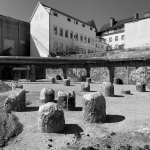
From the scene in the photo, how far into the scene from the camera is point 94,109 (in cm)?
553

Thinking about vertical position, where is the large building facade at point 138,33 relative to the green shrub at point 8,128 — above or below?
above

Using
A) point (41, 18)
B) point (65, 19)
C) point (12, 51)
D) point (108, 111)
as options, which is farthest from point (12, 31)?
point (108, 111)

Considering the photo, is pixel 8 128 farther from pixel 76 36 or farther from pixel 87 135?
pixel 76 36

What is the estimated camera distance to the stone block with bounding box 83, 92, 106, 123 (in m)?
5.52

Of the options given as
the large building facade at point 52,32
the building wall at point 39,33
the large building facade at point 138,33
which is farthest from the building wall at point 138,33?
the building wall at point 39,33

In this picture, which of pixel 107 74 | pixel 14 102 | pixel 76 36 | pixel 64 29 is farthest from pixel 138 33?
pixel 14 102

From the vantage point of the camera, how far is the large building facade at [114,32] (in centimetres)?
4434

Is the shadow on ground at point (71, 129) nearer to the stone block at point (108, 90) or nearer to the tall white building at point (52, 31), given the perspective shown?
the stone block at point (108, 90)

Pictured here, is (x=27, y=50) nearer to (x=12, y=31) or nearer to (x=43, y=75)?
(x=12, y=31)

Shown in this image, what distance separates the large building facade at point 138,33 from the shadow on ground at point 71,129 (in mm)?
21626

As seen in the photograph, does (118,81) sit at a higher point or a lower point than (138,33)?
lower

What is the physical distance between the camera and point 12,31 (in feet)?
95.1

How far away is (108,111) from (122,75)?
13603mm

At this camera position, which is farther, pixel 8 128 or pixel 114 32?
pixel 114 32
